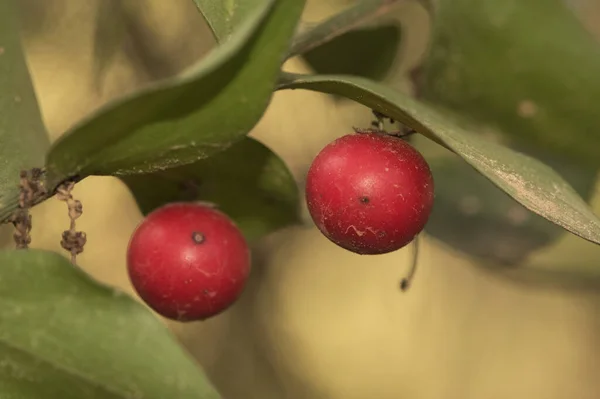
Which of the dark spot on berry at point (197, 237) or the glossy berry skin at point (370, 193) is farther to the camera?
the dark spot on berry at point (197, 237)

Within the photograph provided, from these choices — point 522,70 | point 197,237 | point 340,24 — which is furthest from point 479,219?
point 197,237

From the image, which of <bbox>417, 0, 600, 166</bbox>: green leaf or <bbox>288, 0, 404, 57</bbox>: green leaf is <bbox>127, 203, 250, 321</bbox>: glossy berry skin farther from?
<bbox>417, 0, 600, 166</bbox>: green leaf

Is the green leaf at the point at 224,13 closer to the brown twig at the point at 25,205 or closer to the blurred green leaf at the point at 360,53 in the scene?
the brown twig at the point at 25,205

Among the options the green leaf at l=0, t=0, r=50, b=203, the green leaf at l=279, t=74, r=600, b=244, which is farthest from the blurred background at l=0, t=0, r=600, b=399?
the green leaf at l=279, t=74, r=600, b=244

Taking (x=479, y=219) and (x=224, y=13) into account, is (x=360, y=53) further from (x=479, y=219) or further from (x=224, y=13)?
(x=224, y=13)

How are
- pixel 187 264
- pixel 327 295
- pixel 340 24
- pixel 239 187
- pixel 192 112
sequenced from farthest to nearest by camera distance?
pixel 327 295 < pixel 340 24 < pixel 239 187 < pixel 187 264 < pixel 192 112

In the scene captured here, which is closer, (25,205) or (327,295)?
(25,205)

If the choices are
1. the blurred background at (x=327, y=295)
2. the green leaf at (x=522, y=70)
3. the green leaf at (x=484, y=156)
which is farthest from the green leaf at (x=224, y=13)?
the blurred background at (x=327, y=295)
